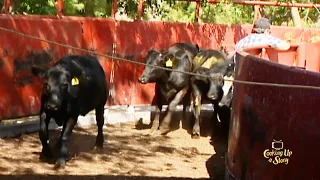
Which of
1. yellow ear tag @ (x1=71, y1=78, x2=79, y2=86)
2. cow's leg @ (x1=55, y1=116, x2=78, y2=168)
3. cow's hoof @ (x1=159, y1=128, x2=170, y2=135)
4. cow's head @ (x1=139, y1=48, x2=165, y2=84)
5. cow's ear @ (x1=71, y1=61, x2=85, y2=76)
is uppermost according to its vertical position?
cow's ear @ (x1=71, y1=61, x2=85, y2=76)

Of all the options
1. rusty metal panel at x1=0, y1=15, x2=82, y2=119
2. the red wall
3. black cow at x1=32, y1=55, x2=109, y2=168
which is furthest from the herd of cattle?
rusty metal panel at x1=0, y1=15, x2=82, y2=119

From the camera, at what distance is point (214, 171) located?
317 inches

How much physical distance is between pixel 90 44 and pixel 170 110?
170cm

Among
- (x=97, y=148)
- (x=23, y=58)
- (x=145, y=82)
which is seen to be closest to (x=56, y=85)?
(x=97, y=148)

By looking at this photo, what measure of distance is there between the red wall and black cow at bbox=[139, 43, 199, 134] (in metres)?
0.74

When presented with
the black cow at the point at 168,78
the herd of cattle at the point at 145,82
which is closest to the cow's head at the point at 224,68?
the herd of cattle at the point at 145,82

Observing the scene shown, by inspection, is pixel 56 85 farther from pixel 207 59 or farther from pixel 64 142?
pixel 207 59

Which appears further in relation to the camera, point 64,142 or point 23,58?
point 23,58

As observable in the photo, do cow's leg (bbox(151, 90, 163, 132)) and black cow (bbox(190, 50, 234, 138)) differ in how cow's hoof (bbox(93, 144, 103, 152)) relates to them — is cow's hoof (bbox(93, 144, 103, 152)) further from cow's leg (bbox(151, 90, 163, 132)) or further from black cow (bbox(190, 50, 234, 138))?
black cow (bbox(190, 50, 234, 138))

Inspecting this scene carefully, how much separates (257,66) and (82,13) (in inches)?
361

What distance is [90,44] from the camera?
418 inches

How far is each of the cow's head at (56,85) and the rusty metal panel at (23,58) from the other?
1402 mm

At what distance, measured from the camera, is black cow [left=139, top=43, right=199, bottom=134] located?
34.5 feet

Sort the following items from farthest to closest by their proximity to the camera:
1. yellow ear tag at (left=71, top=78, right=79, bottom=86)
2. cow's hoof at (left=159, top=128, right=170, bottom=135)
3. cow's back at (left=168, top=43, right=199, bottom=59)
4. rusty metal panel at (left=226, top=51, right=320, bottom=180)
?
1. cow's back at (left=168, top=43, right=199, bottom=59)
2. cow's hoof at (left=159, top=128, right=170, bottom=135)
3. yellow ear tag at (left=71, top=78, right=79, bottom=86)
4. rusty metal panel at (left=226, top=51, right=320, bottom=180)
